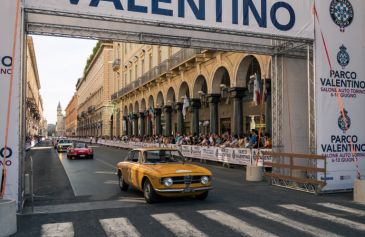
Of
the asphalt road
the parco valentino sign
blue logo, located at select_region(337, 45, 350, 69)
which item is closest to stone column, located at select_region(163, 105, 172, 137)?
the asphalt road

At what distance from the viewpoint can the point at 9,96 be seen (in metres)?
9.27

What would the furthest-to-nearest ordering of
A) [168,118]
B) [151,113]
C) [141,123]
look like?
[141,123] → [151,113] → [168,118]

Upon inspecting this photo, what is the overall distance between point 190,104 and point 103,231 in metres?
27.6

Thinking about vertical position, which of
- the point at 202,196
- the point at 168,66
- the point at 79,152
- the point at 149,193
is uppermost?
the point at 168,66

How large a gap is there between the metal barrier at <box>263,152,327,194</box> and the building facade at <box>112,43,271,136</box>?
237 centimetres

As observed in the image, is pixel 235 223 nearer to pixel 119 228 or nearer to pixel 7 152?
pixel 119 228

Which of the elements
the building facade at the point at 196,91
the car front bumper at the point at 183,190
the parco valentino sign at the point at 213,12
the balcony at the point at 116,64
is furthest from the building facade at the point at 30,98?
the car front bumper at the point at 183,190

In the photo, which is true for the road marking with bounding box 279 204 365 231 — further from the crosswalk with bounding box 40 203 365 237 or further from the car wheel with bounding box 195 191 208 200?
the car wheel with bounding box 195 191 208 200

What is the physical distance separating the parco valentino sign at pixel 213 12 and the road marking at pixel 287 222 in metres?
5.77

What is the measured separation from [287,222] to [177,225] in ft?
7.54

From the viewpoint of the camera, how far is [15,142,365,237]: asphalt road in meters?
7.30

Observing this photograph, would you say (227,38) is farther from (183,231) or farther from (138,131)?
(138,131)

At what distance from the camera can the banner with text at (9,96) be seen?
30.2ft

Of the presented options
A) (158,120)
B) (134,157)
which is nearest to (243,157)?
(134,157)
